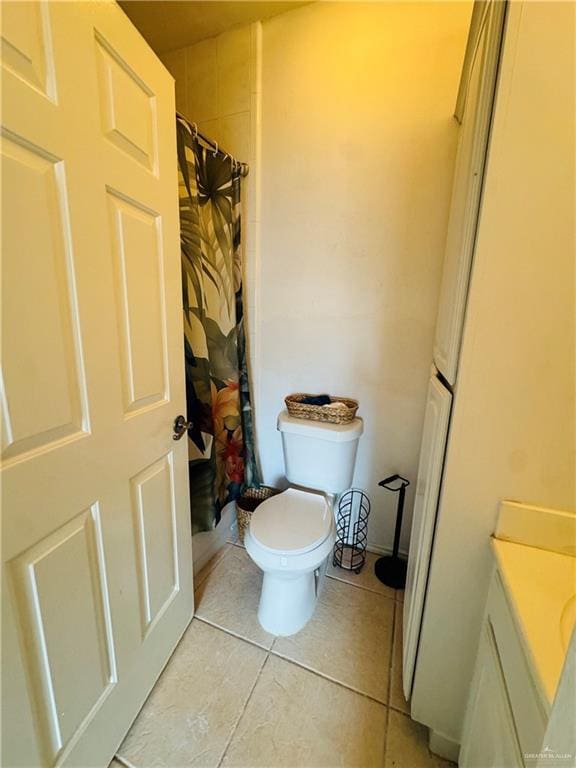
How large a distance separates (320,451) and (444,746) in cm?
99

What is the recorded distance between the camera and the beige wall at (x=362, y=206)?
1330 mm

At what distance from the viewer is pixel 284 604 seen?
1.33 meters

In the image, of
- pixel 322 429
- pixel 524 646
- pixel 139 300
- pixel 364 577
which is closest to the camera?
pixel 524 646

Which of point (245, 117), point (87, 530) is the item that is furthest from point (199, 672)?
point (245, 117)

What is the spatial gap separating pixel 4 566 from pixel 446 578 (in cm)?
100

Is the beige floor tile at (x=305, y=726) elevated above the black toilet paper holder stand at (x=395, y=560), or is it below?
below

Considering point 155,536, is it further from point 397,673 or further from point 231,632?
point 397,673

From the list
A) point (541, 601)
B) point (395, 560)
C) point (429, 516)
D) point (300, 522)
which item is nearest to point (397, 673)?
point (395, 560)

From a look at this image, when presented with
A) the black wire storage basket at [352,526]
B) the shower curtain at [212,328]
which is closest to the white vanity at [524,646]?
the black wire storage basket at [352,526]

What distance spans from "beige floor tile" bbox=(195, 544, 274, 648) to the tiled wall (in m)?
1.44

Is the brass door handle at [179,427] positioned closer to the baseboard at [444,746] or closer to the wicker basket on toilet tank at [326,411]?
the wicker basket on toilet tank at [326,411]

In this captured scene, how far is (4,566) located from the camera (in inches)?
24.0

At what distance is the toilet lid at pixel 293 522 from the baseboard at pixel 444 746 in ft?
2.02

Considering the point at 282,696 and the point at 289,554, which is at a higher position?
the point at 289,554
